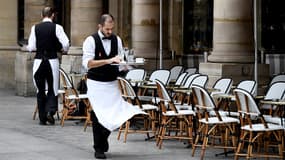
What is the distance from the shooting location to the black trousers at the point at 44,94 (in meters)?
15.7

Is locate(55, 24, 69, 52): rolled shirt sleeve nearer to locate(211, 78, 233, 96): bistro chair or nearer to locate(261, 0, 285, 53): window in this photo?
locate(211, 78, 233, 96): bistro chair

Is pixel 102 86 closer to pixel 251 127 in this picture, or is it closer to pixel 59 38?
pixel 251 127

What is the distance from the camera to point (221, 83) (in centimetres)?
1387

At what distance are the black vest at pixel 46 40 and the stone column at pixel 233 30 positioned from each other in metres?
2.97

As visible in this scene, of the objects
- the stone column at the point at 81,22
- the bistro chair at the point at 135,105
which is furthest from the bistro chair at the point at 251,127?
the stone column at the point at 81,22

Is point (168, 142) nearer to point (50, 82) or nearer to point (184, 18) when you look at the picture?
point (50, 82)

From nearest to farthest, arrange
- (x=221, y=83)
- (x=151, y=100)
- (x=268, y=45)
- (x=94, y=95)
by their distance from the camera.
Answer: (x=94, y=95)
(x=221, y=83)
(x=151, y=100)
(x=268, y=45)

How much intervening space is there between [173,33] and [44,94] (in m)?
7.35

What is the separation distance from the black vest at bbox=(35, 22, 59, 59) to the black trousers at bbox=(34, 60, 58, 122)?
0.84ft

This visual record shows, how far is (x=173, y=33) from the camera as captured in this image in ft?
74.0

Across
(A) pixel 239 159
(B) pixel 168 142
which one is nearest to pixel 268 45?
(B) pixel 168 142

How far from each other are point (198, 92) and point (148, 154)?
113 centimetres

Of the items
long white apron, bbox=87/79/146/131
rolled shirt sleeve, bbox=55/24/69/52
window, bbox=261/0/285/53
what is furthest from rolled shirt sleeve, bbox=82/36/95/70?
window, bbox=261/0/285/53

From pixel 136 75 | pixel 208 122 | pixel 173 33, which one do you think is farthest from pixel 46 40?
pixel 173 33
